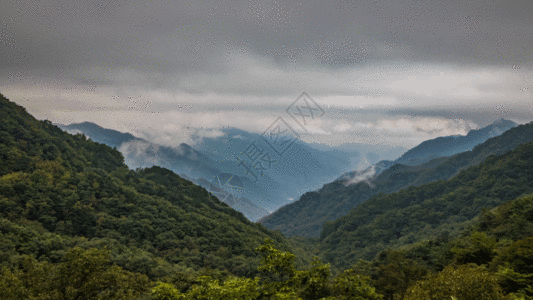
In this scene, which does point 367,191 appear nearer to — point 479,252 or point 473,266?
point 479,252

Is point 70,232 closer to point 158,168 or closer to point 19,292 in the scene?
point 19,292

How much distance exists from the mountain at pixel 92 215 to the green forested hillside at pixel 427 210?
44514 mm

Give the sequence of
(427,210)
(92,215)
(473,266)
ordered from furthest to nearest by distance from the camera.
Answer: (427,210) < (92,215) < (473,266)

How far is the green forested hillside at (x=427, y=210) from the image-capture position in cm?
8144

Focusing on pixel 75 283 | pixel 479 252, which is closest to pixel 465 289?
pixel 75 283

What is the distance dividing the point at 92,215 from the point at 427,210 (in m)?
95.0

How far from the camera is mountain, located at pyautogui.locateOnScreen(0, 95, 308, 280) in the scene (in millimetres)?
32719

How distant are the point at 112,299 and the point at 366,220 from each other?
107 metres

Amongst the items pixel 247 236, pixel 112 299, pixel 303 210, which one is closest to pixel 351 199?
pixel 303 210

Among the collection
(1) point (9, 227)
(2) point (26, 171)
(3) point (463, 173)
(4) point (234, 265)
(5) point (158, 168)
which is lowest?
(4) point (234, 265)

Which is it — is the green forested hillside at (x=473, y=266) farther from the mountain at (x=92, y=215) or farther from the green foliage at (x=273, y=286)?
the mountain at (x=92, y=215)

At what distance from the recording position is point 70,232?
39531mm

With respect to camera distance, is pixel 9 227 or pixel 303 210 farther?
pixel 303 210

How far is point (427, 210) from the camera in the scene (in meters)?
96.3
